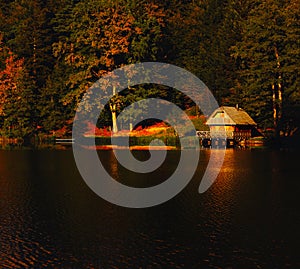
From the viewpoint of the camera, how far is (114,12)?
282 feet

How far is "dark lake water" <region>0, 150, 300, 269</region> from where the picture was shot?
16.7 metres

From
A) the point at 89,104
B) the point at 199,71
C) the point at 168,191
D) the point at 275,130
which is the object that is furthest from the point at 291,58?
the point at 168,191

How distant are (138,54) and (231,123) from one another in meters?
19.1

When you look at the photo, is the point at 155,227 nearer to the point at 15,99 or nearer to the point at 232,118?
the point at 232,118

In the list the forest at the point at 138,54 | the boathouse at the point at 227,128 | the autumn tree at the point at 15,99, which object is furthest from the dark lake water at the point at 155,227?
the autumn tree at the point at 15,99

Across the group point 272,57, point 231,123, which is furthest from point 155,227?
point 272,57

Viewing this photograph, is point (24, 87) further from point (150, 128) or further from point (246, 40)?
point (246, 40)

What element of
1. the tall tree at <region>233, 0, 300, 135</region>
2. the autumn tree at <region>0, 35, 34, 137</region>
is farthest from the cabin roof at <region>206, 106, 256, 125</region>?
the autumn tree at <region>0, 35, 34, 137</region>

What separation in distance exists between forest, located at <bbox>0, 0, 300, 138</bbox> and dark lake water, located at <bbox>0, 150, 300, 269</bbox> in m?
44.6

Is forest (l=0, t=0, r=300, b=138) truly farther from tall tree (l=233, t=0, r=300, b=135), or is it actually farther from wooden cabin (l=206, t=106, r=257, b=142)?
wooden cabin (l=206, t=106, r=257, b=142)

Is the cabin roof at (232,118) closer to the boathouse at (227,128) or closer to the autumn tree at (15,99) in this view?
the boathouse at (227,128)

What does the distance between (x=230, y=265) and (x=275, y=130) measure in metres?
64.8

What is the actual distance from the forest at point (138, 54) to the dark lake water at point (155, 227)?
1756 inches

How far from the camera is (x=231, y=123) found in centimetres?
7962
